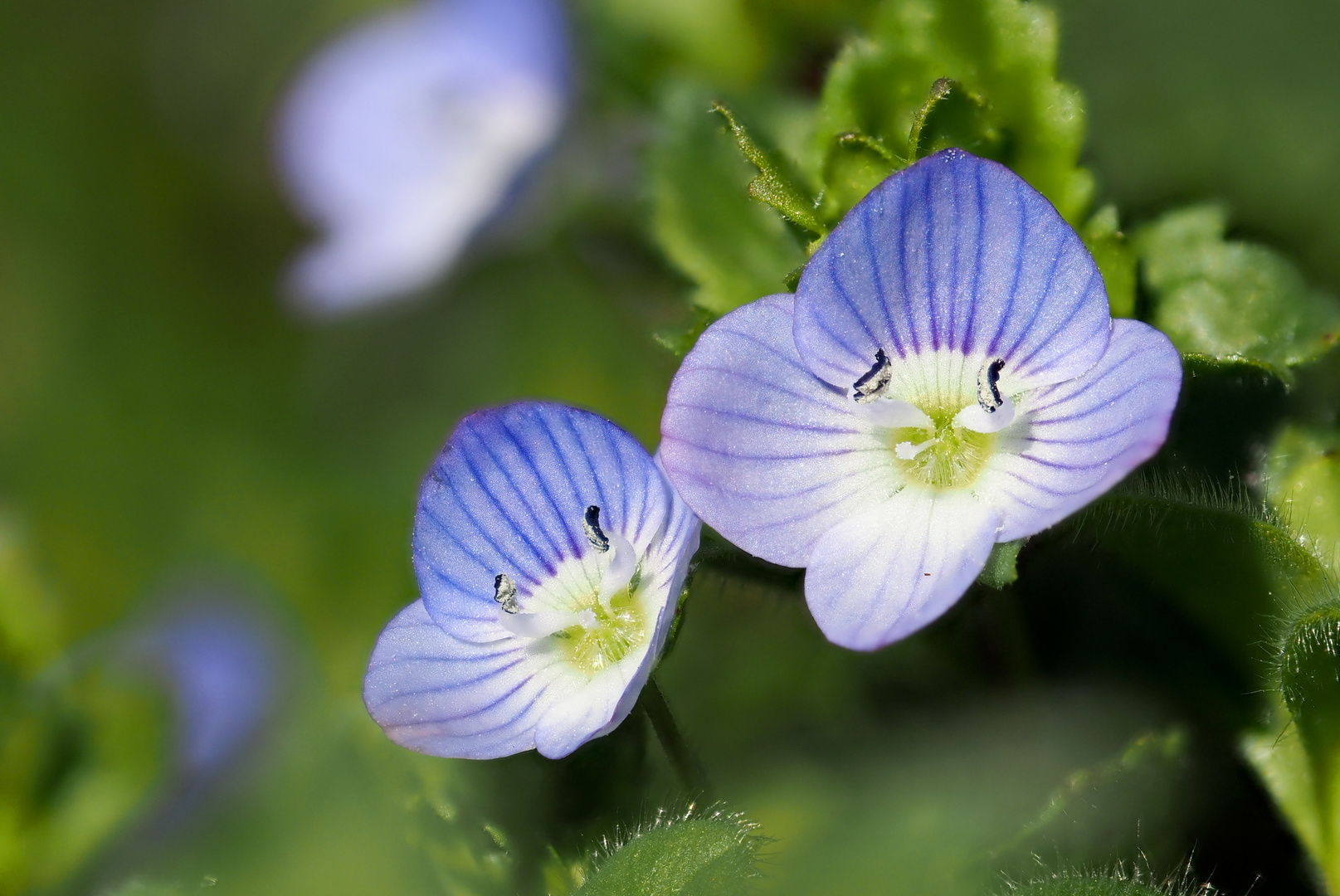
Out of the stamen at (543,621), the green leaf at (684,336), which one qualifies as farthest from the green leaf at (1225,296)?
the stamen at (543,621)

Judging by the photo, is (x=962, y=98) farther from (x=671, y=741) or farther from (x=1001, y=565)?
(x=671, y=741)

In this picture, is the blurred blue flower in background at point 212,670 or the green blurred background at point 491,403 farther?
the blurred blue flower in background at point 212,670

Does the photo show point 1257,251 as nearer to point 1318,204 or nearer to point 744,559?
point 1318,204

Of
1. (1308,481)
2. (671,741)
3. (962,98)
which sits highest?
(962,98)

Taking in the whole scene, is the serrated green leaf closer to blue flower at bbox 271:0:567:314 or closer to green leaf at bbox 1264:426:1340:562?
green leaf at bbox 1264:426:1340:562

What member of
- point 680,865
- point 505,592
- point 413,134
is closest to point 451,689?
point 505,592

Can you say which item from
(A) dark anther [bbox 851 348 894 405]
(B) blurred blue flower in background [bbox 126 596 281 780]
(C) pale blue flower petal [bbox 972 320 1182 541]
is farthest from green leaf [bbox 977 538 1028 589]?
(B) blurred blue flower in background [bbox 126 596 281 780]

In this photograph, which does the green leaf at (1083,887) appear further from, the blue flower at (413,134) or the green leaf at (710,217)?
the blue flower at (413,134)

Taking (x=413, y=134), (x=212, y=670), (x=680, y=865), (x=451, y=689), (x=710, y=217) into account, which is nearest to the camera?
(x=680, y=865)
